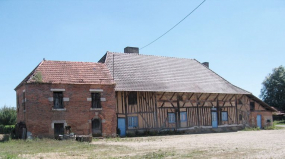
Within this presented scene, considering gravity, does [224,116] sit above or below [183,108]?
below

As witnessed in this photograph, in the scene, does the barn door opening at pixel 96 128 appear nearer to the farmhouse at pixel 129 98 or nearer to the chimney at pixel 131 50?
the farmhouse at pixel 129 98

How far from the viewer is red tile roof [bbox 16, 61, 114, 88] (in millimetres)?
20984

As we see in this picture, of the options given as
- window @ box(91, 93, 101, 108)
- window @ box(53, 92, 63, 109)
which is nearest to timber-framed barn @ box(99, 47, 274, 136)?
window @ box(91, 93, 101, 108)

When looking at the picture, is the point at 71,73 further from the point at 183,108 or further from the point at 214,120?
the point at 214,120

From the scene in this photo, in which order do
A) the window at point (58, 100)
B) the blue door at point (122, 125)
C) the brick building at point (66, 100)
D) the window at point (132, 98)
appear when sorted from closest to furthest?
the brick building at point (66, 100)
the window at point (58, 100)
the blue door at point (122, 125)
the window at point (132, 98)

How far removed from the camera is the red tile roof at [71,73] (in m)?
21.0

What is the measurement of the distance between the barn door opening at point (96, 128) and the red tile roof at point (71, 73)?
2.73 m

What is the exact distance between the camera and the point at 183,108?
2584 cm

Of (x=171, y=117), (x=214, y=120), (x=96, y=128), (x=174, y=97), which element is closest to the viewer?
(x=96, y=128)

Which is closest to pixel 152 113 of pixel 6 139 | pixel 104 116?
pixel 104 116

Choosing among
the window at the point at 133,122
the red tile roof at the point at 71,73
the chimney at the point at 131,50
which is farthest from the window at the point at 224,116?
the red tile roof at the point at 71,73

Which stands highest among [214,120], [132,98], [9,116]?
[132,98]

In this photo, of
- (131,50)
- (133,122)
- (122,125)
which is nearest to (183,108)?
(133,122)

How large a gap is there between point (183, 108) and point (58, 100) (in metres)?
10.4
